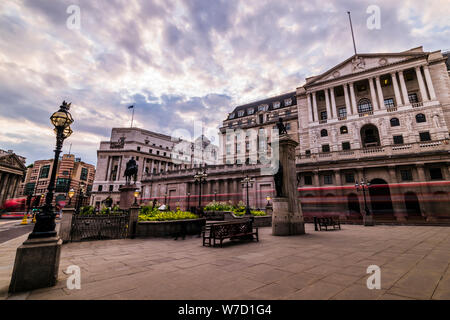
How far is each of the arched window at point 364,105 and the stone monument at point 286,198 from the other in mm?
31657

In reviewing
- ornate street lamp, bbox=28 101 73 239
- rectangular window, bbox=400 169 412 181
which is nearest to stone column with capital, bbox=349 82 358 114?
rectangular window, bbox=400 169 412 181

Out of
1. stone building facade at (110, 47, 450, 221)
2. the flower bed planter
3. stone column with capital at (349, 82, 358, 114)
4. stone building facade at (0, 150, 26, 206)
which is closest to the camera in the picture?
the flower bed planter

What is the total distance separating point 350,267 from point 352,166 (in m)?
27.8

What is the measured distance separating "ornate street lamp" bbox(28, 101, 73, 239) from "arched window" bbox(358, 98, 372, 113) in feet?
140

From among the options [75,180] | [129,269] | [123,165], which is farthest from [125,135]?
[129,269]

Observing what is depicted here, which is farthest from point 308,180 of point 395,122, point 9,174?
point 9,174

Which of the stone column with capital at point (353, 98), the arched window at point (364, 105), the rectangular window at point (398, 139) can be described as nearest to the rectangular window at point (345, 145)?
the stone column with capital at point (353, 98)

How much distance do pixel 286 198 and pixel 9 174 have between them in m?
70.3

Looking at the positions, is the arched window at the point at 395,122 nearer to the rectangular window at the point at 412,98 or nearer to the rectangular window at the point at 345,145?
the rectangular window at the point at 412,98

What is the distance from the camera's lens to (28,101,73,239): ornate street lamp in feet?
15.6

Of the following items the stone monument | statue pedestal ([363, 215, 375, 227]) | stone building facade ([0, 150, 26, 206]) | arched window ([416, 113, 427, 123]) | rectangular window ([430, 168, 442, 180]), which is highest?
arched window ([416, 113, 427, 123])

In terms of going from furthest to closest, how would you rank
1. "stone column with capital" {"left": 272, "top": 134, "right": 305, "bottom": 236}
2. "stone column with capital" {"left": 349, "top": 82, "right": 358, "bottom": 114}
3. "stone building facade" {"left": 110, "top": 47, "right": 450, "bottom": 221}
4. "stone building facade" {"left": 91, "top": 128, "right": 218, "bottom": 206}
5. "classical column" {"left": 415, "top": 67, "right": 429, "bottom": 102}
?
"stone building facade" {"left": 91, "top": 128, "right": 218, "bottom": 206}
"stone column with capital" {"left": 349, "top": 82, "right": 358, "bottom": 114}
"classical column" {"left": 415, "top": 67, "right": 429, "bottom": 102}
"stone building facade" {"left": 110, "top": 47, "right": 450, "bottom": 221}
"stone column with capital" {"left": 272, "top": 134, "right": 305, "bottom": 236}

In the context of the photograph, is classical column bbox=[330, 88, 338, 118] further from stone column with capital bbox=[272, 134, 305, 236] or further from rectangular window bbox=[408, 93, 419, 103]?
stone column with capital bbox=[272, 134, 305, 236]

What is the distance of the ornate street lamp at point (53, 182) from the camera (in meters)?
4.77
